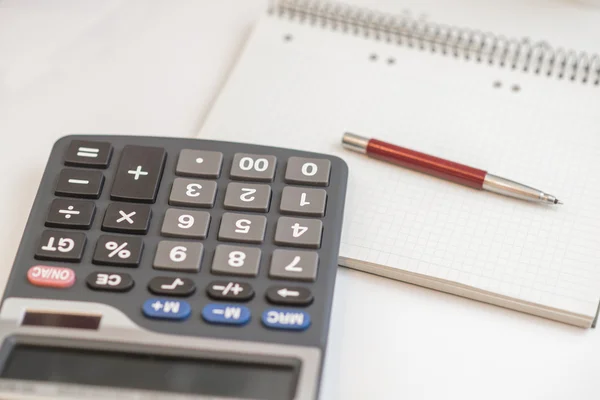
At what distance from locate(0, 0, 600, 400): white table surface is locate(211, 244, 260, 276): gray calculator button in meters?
0.06

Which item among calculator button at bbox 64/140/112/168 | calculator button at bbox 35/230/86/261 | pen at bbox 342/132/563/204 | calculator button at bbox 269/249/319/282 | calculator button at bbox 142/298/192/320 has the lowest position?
calculator button at bbox 142/298/192/320

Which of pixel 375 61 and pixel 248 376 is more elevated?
pixel 375 61

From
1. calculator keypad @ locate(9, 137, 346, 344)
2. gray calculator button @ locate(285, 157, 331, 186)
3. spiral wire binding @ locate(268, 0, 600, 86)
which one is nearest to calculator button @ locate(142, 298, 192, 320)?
calculator keypad @ locate(9, 137, 346, 344)

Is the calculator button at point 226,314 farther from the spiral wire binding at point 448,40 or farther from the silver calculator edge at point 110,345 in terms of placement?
the spiral wire binding at point 448,40

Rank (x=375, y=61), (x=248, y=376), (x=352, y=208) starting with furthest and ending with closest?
(x=375, y=61) < (x=352, y=208) < (x=248, y=376)

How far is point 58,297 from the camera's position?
1.44 feet

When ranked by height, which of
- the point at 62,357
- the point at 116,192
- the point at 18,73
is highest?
the point at 18,73

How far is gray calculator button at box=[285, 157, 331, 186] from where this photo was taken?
49cm

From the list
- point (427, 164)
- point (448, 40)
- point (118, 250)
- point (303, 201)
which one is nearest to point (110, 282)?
point (118, 250)

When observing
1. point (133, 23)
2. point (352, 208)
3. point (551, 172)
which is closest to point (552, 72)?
point (551, 172)

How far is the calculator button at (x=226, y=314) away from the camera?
43 centimetres

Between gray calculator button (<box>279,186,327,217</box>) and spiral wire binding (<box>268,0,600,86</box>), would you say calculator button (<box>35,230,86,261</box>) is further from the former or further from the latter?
spiral wire binding (<box>268,0,600,86</box>)

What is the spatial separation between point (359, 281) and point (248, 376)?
0.11 m

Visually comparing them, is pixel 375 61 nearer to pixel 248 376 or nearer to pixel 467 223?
pixel 467 223
